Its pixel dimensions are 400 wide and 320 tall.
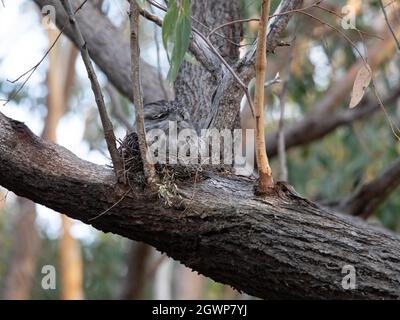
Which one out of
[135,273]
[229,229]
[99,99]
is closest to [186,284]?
[135,273]

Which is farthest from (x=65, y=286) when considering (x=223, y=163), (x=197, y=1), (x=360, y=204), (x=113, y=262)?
(x=223, y=163)

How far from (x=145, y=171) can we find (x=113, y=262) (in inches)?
316

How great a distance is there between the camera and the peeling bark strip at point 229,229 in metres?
2.22

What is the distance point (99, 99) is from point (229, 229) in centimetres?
52

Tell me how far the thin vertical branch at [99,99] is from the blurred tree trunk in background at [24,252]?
21.4 ft

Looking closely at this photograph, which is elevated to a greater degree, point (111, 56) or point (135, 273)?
point (111, 56)

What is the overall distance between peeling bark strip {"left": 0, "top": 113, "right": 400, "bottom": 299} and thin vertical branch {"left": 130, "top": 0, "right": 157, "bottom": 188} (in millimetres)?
69

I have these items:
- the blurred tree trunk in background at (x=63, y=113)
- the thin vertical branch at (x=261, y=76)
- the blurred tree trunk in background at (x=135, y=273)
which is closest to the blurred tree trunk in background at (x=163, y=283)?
the blurred tree trunk in background at (x=63, y=113)

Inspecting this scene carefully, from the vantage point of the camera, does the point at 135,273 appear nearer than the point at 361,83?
No

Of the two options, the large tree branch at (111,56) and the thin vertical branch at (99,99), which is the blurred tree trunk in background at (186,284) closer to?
the large tree branch at (111,56)

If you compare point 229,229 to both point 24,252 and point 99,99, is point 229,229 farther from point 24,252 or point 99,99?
point 24,252

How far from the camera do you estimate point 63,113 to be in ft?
29.0
